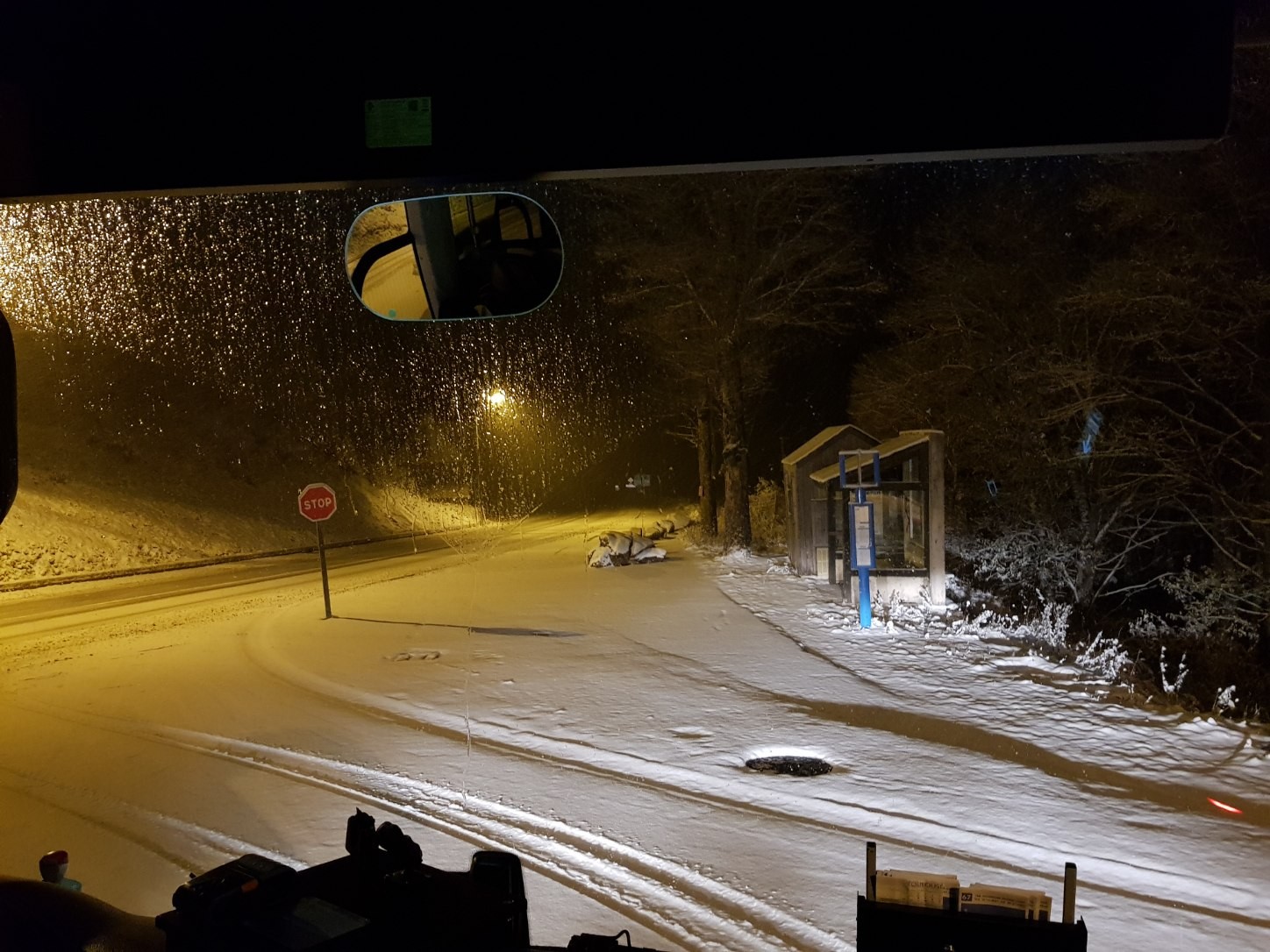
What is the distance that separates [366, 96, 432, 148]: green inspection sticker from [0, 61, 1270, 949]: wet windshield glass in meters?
2.78

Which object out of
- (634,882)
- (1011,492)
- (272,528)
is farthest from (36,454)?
(634,882)

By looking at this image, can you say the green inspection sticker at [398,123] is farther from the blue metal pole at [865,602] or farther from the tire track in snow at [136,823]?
the blue metal pole at [865,602]

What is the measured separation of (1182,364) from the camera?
512 inches

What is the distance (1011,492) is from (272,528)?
27.4 metres

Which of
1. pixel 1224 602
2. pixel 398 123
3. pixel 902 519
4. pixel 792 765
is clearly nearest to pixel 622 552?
pixel 902 519

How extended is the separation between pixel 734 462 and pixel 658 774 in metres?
16.4

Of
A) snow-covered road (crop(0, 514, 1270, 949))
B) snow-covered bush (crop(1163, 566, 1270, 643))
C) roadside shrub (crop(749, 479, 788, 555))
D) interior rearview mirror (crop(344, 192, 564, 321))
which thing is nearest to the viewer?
interior rearview mirror (crop(344, 192, 564, 321))

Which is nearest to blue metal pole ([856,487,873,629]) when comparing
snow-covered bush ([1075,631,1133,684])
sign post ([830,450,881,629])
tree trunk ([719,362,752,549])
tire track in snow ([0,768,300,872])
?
sign post ([830,450,881,629])

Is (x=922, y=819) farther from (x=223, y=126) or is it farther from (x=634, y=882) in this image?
(x=223, y=126)

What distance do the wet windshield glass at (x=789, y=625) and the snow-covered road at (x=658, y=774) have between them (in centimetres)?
4

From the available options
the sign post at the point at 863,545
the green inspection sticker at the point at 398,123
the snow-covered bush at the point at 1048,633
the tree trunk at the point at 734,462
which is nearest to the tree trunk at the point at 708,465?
the tree trunk at the point at 734,462

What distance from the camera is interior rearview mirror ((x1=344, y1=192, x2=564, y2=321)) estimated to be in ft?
11.8

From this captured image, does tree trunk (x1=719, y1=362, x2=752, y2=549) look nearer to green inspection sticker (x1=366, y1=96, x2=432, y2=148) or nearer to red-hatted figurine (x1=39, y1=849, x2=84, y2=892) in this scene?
green inspection sticker (x1=366, y1=96, x2=432, y2=148)

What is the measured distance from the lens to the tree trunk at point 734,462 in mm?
22172
